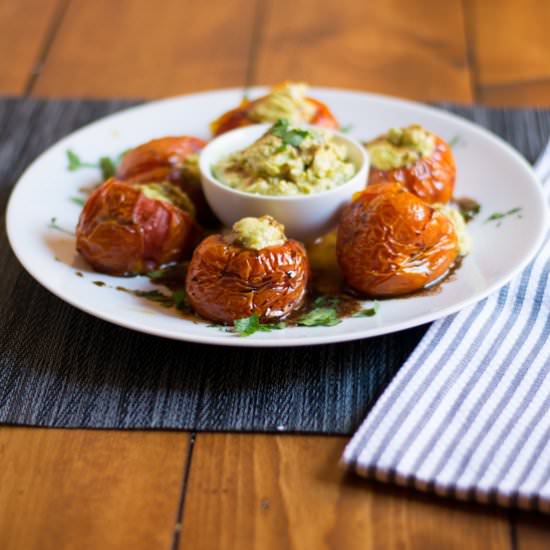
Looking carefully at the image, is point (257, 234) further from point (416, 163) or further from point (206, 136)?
point (206, 136)

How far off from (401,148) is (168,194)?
625mm

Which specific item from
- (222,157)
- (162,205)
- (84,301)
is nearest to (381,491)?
(84,301)

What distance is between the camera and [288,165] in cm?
237

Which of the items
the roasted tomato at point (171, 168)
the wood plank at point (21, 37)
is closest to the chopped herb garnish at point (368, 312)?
the roasted tomato at point (171, 168)

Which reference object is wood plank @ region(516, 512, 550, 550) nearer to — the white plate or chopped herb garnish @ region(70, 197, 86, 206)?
the white plate

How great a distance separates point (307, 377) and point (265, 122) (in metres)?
0.92

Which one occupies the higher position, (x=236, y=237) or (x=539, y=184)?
(x=236, y=237)

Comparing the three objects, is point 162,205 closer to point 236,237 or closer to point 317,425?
point 236,237

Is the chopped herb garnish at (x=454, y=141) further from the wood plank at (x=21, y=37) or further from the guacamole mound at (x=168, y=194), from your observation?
the wood plank at (x=21, y=37)

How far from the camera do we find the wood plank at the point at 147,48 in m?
3.66

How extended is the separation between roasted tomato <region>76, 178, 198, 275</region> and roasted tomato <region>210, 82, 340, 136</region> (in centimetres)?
47

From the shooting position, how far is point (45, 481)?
1.81 metres

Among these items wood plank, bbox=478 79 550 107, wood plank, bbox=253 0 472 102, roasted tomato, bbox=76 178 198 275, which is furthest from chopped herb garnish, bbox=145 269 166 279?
wood plank, bbox=478 79 550 107

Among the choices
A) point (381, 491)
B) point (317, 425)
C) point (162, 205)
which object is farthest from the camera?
point (162, 205)
